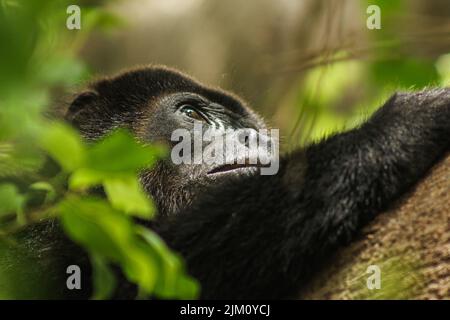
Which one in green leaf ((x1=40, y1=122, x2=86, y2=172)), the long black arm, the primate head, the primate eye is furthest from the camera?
the primate eye

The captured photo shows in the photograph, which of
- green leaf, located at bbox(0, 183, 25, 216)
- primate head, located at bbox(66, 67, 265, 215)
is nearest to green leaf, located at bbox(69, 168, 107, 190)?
green leaf, located at bbox(0, 183, 25, 216)

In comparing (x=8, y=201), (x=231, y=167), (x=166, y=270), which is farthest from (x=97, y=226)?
(x=231, y=167)

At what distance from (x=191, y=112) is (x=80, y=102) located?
0.79m

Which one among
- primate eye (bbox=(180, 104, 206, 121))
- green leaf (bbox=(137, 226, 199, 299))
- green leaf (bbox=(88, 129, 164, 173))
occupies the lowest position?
green leaf (bbox=(137, 226, 199, 299))

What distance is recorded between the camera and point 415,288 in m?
2.65

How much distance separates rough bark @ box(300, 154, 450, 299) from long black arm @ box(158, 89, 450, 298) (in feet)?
0.32

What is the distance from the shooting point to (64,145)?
1.71m

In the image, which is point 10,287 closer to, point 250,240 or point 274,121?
point 250,240

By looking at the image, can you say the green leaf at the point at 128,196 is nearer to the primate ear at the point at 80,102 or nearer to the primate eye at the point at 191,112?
the primate eye at the point at 191,112

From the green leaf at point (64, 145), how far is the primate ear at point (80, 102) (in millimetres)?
3797

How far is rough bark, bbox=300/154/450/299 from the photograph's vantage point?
2.65 m

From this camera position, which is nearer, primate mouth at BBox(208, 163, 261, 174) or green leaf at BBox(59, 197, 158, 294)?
green leaf at BBox(59, 197, 158, 294)

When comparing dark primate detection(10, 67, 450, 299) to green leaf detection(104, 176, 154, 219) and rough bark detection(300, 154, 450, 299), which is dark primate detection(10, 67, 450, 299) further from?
green leaf detection(104, 176, 154, 219)
